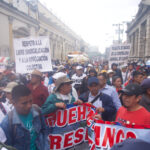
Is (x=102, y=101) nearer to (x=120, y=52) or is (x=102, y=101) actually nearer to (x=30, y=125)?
(x=30, y=125)

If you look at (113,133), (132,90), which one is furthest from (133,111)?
(113,133)

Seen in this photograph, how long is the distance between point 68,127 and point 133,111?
121 centimetres

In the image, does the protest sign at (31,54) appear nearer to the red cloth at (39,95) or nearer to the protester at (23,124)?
the red cloth at (39,95)

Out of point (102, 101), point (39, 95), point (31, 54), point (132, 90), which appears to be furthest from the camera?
point (31, 54)

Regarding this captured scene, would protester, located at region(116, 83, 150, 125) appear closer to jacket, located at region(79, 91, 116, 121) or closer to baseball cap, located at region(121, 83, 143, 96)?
baseball cap, located at region(121, 83, 143, 96)

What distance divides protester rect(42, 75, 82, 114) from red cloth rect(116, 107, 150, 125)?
88cm

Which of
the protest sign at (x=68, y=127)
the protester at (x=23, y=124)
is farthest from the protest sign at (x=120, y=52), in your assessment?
the protester at (x=23, y=124)

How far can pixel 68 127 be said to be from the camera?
3.19 metres

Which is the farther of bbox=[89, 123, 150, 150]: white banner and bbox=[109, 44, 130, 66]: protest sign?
bbox=[109, 44, 130, 66]: protest sign

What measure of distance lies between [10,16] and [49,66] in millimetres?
15308

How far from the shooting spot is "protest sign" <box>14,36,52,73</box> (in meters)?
5.23

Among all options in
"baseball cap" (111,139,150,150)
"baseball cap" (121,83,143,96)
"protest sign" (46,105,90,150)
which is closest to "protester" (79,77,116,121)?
"protest sign" (46,105,90,150)

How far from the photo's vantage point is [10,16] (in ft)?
60.5

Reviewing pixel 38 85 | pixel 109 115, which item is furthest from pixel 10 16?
pixel 109 115
